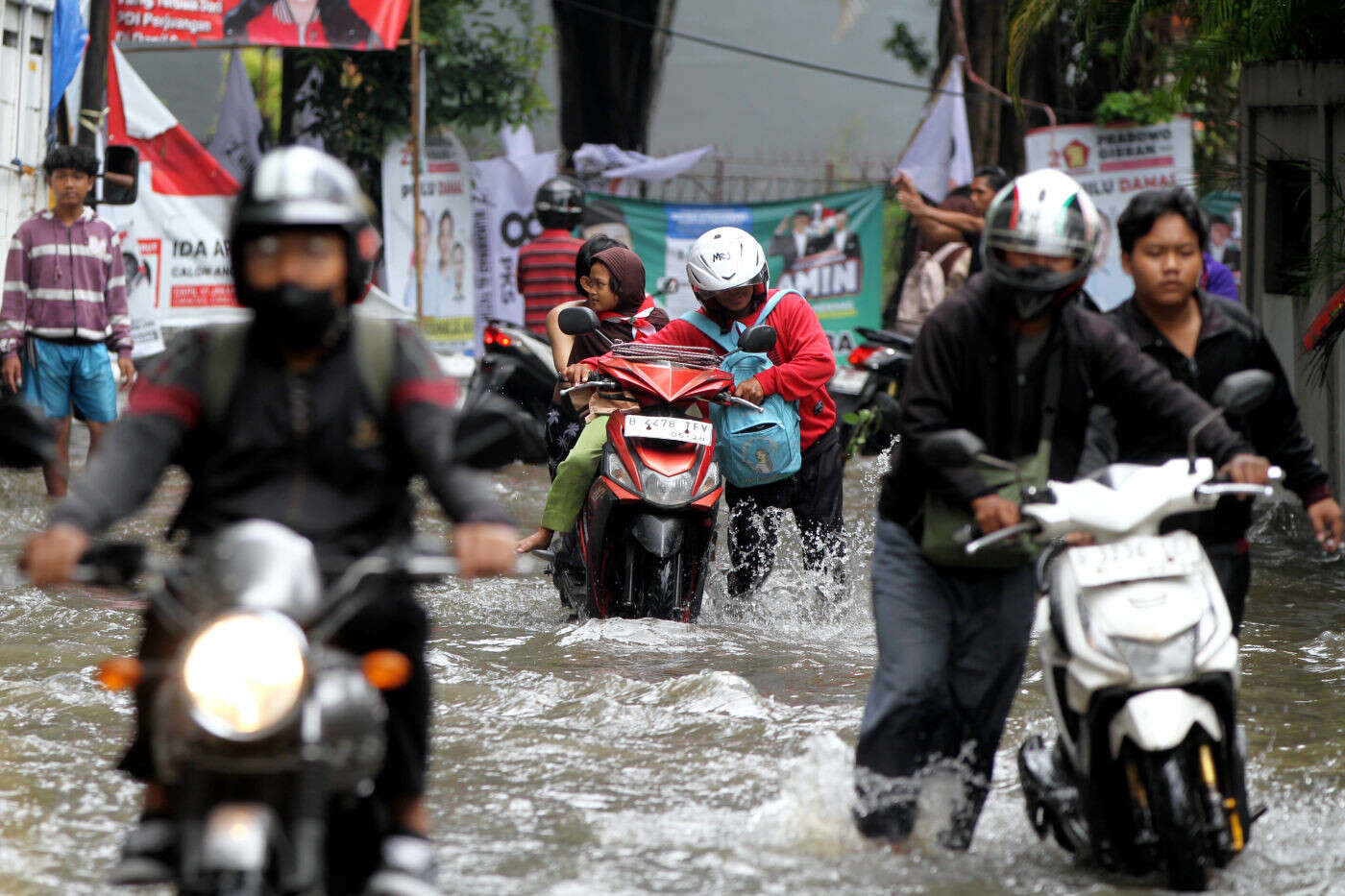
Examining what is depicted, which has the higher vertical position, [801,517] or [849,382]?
[849,382]

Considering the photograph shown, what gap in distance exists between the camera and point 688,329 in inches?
→ 308

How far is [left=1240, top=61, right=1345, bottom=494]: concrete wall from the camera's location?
35.1ft

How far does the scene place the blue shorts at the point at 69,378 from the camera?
1133cm

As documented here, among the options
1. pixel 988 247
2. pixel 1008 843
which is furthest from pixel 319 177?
pixel 1008 843

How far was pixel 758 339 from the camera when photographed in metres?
7.25

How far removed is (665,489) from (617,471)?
0.23 m

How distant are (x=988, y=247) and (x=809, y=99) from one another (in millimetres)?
22529

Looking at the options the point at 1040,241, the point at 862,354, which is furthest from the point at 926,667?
the point at 862,354

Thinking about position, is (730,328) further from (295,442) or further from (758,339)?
(295,442)

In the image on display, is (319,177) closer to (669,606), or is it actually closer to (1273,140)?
(669,606)

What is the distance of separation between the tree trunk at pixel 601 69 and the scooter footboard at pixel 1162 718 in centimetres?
1903

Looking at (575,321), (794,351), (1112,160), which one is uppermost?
(1112,160)

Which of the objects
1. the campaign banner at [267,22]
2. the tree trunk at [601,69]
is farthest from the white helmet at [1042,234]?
the tree trunk at [601,69]

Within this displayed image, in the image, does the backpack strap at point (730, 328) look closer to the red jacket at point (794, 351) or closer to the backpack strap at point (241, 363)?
the red jacket at point (794, 351)
